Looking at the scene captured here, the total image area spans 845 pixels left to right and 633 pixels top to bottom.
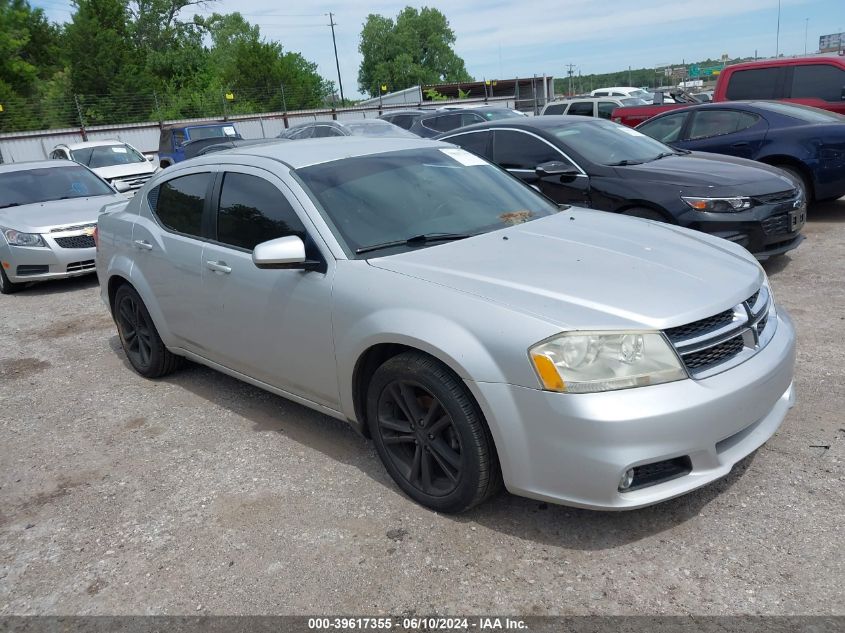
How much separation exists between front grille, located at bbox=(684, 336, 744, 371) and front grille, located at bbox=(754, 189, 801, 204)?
3.67 metres

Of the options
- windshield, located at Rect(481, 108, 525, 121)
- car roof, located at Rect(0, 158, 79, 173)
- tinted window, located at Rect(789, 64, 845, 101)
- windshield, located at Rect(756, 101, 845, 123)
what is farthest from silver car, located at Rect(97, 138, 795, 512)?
windshield, located at Rect(481, 108, 525, 121)

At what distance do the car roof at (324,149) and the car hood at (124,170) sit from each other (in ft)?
38.0

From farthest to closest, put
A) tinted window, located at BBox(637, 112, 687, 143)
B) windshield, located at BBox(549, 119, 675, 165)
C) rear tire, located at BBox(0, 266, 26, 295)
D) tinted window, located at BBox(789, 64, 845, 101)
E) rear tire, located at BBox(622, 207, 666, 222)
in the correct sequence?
tinted window, located at BBox(789, 64, 845, 101)
tinted window, located at BBox(637, 112, 687, 143)
rear tire, located at BBox(0, 266, 26, 295)
windshield, located at BBox(549, 119, 675, 165)
rear tire, located at BBox(622, 207, 666, 222)

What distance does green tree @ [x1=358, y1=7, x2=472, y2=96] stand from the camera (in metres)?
93.5

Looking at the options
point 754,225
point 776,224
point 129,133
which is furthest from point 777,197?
point 129,133

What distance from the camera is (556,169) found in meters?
6.54

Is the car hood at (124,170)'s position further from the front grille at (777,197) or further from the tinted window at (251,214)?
the front grille at (777,197)

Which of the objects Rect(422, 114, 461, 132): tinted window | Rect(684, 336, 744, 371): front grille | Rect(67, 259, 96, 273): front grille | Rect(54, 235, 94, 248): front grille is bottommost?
Rect(67, 259, 96, 273): front grille

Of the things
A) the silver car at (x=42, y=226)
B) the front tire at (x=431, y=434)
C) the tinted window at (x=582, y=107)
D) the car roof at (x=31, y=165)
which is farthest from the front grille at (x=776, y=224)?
the tinted window at (x=582, y=107)

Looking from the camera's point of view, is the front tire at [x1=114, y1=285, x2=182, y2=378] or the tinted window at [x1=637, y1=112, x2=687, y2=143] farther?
the tinted window at [x1=637, y1=112, x2=687, y2=143]

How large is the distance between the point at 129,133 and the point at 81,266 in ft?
71.5

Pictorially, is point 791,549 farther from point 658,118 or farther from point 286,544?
point 658,118

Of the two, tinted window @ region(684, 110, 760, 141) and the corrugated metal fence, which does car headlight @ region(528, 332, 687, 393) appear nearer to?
tinted window @ region(684, 110, 760, 141)

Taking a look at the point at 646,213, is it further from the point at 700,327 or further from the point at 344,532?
the point at 344,532
